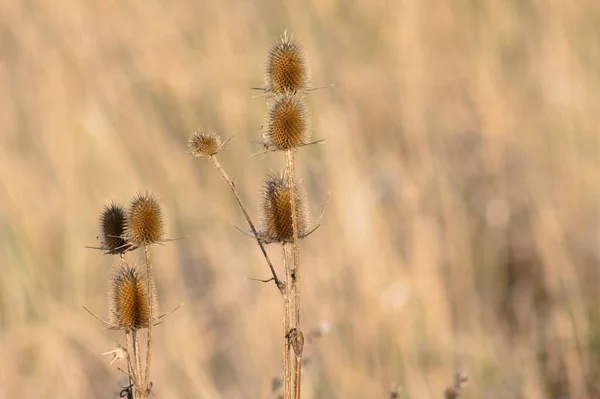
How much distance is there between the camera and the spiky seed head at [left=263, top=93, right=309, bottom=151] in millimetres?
1385

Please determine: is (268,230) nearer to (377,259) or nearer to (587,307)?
(377,259)

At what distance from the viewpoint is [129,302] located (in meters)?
1.42

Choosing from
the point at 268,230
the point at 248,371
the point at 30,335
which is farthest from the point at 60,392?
the point at 268,230

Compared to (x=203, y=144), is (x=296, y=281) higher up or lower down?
lower down

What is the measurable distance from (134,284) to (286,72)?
15.8 inches

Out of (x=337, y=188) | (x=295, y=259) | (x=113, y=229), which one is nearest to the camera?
(x=295, y=259)

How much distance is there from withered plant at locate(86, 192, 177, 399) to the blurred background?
1.68 m

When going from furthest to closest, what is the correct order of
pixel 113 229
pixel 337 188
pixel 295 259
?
1. pixel 337 188
2. pixel 113 229
3. pixel 295 259

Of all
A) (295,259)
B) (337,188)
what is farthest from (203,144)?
(337,188)

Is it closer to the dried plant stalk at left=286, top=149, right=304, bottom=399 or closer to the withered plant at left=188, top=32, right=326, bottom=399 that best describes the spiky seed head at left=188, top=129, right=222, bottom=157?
the withered plant at left=188, top=32, right=326, bottom=399

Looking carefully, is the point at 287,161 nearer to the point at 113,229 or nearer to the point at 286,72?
the point at 286,72

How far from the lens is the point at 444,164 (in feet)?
12.9

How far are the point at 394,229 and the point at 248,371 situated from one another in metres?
0.90

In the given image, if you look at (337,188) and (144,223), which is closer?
(144,223)
